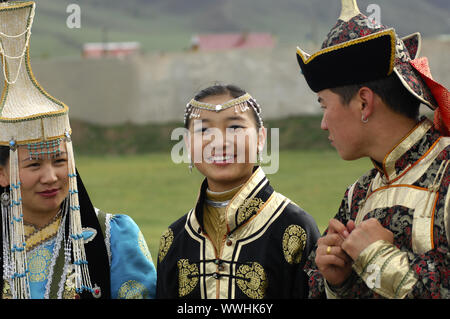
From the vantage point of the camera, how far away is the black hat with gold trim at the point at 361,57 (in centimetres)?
286

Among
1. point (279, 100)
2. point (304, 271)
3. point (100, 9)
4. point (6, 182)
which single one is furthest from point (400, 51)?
point (100, 9)

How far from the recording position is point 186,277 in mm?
3656

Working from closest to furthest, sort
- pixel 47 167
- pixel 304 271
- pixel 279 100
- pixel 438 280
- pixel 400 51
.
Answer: pixel 438 280
pixel 400 51
pixel 304 271
pixel 47 167
pixel 279 100

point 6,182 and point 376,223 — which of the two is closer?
point 376,223

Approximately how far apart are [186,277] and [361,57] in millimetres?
1410

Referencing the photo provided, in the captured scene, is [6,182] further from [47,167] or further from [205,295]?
[205,295]

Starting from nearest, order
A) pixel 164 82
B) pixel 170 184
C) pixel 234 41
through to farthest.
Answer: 1. pixel 170 184
2. pixel 164 82
3. pixel 234 41

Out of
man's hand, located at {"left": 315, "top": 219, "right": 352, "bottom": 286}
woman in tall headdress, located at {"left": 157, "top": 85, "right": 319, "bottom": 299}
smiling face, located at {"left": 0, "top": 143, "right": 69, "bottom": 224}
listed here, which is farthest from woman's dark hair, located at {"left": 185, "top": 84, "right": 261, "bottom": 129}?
man's hand, located at {"left": 315, "top": 219, "right": 352, "bottom": 286}

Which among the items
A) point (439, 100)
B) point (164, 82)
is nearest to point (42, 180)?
point (439, 100)

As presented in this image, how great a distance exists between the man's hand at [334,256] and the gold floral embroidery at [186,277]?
0.90 m

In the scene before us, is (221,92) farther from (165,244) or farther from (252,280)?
(252,280)

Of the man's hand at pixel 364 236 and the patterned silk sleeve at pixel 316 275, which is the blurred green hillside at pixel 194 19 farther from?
the man's hand at pixel 364 236

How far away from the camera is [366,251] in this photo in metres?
2.72

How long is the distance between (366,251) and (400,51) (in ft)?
2.57
